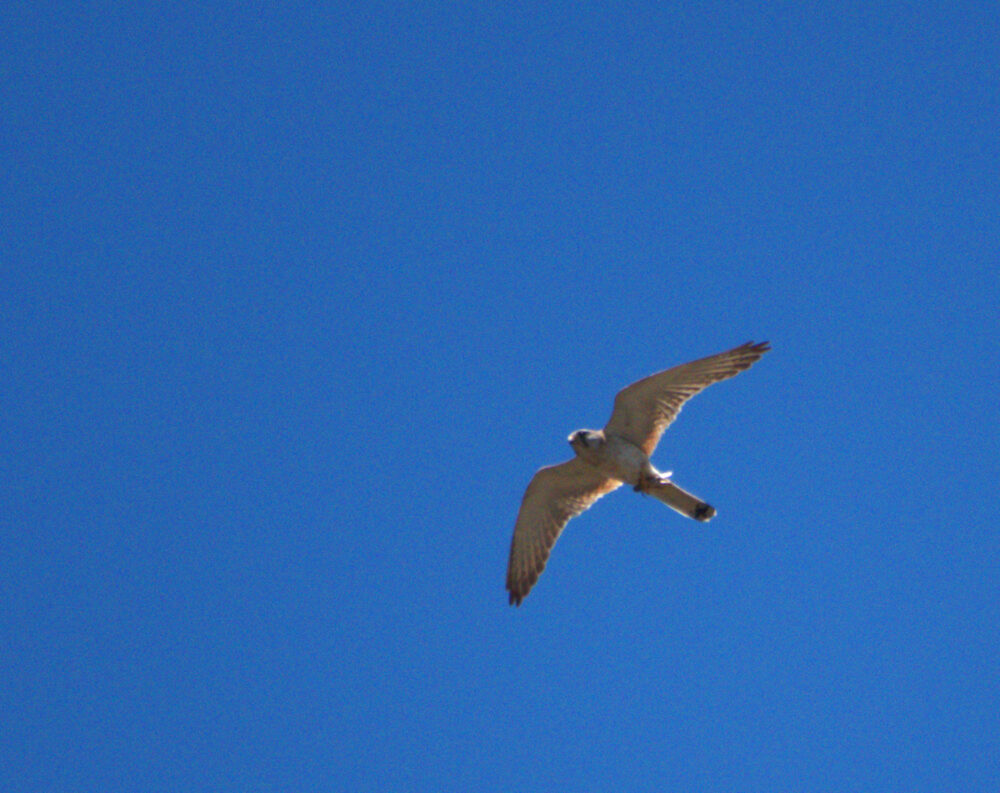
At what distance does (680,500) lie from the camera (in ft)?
43.5

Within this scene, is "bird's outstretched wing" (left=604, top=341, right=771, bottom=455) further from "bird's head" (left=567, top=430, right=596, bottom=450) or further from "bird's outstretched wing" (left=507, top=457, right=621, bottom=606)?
"bird's outstretched wing" (left=507, top=457, right=621, bottom=606)

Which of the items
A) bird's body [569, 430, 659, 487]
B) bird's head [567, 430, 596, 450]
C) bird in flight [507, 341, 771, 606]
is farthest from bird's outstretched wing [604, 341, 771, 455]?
bird's head [567, 430, 596, 450]

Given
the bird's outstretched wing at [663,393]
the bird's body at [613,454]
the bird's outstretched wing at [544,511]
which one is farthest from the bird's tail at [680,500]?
the bird's outstretched wing at [544,511]

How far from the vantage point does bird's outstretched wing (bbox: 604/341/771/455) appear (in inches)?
522

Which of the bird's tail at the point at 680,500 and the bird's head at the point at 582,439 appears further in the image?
the bird's head at the point at 582,439

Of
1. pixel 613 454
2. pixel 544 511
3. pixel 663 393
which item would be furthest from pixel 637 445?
pixel 544 511

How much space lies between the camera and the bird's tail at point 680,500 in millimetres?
13203

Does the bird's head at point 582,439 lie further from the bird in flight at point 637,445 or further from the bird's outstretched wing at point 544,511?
the bird's outstretched wing at point 544,511

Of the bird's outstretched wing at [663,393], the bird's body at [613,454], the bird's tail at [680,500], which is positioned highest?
the bird's outstretched wing at [663,393]

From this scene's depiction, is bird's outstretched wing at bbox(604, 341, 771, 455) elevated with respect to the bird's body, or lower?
elevated

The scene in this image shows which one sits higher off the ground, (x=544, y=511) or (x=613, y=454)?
(x=544, y=511)

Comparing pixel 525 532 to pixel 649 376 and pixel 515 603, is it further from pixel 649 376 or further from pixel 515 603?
pixel 649 376

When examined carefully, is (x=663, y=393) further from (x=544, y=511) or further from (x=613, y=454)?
(x=544, y=511)

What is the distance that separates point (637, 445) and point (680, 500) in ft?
3.16
